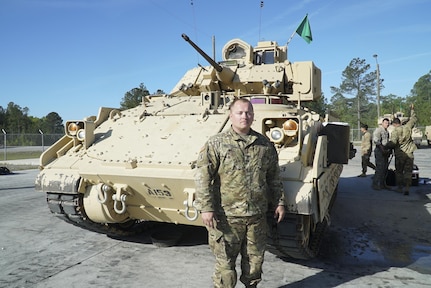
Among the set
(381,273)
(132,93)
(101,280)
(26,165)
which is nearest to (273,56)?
(381,273)

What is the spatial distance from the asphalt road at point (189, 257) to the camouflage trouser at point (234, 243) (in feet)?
2.72

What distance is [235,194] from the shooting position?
129 inches

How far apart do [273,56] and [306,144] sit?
15.4 ft

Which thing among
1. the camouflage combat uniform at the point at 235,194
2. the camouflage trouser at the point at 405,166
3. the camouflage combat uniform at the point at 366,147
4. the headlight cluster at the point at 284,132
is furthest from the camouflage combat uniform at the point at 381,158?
the camouflage combat uniform at the point at 235,194

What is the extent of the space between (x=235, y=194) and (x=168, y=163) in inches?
55.0

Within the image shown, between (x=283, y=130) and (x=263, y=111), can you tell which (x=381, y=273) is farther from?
(x=263, y=111)

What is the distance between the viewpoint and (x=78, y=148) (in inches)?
212

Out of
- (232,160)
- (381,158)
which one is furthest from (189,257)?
(381,158)

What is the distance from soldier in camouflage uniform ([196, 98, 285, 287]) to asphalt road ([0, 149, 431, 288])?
937 millimetres

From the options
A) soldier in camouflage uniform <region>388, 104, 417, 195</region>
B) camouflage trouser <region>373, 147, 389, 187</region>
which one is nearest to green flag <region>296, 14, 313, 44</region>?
soldier in camouflage uniform <region>388, 104, 417, 195</region>

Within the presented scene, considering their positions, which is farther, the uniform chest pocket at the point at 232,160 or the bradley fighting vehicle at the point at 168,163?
the bradley fighting vehicle at the point at 168,163

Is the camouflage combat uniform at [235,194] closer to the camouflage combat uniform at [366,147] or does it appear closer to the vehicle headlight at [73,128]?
the vehicle headlight at [73,128]

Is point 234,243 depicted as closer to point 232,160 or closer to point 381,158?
point 232,160

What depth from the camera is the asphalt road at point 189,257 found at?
168 inches
